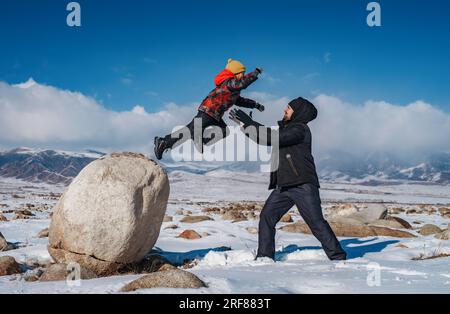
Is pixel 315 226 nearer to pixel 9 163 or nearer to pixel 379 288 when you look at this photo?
pixel 379 288

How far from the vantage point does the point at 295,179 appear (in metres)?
5.53

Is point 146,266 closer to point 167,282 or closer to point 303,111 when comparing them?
point 167,282

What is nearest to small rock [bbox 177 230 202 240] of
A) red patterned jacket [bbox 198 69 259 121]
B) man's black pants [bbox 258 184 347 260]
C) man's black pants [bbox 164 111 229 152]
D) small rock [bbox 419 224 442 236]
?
man's black pants [bbox 164 111 229 152]

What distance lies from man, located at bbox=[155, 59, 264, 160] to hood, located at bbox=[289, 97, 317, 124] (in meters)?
0.65

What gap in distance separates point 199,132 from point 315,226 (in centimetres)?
193

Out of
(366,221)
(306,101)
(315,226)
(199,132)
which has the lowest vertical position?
(366,221)

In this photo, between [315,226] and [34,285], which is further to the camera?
[315,226]

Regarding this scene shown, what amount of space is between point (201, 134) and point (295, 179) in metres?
1.44

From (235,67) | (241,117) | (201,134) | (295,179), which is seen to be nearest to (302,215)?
(295,179)

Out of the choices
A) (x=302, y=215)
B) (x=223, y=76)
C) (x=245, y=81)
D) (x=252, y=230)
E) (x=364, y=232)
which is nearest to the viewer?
(x=302, y=215)

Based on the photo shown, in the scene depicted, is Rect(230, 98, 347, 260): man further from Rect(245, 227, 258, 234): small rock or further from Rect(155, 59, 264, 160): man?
Rect(245, 227, 258, 234): small rock

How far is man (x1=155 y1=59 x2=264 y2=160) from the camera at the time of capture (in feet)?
19.8
